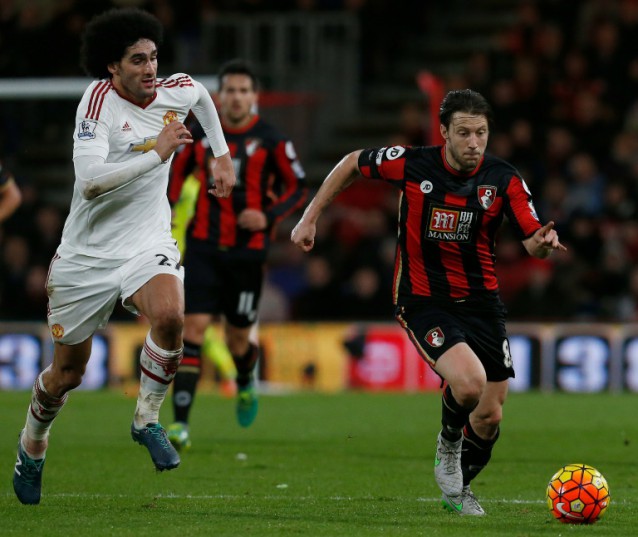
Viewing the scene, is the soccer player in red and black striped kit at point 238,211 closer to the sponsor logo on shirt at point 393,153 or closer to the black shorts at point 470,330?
the sponsor logo on shirt at point 393,153

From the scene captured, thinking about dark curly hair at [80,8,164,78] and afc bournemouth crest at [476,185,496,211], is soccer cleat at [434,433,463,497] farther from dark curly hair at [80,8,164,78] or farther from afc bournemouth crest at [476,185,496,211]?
dark curly hair at [80,8,164,78]

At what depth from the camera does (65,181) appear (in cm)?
2067

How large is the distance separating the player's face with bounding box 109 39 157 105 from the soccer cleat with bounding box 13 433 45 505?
6.22 ft

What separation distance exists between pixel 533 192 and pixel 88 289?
36.2 ft

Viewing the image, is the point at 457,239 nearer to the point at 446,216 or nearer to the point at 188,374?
the point at 446,216

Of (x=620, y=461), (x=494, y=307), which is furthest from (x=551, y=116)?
(x=494, y=307)

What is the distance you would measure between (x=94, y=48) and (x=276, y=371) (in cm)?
941

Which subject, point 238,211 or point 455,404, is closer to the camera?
point 455,404

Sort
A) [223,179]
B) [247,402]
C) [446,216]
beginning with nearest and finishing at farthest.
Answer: [446,216], [223,179], [247,402]

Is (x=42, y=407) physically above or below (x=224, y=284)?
below

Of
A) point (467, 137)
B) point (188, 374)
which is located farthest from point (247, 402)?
point (467, 137)

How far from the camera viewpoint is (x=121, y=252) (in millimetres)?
6949

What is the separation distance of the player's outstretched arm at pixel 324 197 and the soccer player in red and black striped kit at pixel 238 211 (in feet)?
9.08

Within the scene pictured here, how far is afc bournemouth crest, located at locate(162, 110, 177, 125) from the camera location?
7.09 metres
